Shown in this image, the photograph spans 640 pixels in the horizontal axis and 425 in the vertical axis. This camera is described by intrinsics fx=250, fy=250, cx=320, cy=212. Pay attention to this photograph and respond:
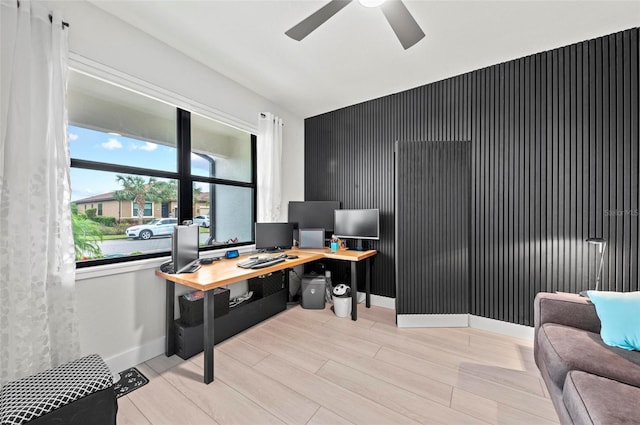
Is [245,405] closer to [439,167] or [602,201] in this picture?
[439,167]

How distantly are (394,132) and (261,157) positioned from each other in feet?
5.69

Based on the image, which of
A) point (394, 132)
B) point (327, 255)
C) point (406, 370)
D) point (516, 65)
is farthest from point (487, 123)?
point (406, 370)

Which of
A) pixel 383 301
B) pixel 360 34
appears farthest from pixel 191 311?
pixel 360 34

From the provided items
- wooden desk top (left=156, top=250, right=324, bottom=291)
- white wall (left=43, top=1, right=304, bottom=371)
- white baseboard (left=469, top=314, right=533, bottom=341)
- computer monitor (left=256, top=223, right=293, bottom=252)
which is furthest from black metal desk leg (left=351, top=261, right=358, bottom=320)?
white wall (left=43, top=1, right=304, bottom=371)

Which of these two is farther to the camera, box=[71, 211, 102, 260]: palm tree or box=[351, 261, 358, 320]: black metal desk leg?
box=[351, 261, 358, 320]: black metal desk leg

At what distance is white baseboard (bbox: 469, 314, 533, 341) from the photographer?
240 centimetres

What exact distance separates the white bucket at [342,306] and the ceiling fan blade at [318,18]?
8.32 feet

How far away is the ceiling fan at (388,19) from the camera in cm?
145

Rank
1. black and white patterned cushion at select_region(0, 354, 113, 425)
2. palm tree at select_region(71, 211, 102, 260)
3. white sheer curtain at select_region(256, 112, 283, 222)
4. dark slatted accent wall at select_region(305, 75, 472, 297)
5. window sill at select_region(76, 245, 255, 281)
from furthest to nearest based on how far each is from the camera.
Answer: white sheer curtain at select_region(256, 112, 283, 222)
dark slatted accent wall at select_region(305, 75, 472, 297)
palm tree at select_region(71, 211, 102, 260)
window sill at select_region(76, 245, 255, 281)
black and white patterned cushion at select_region(0, 354, 113, 425)

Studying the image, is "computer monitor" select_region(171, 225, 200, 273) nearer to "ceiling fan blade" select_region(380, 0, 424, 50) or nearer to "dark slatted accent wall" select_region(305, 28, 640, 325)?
"ceiling fan blade" select_region(380, 0, 424, 50)

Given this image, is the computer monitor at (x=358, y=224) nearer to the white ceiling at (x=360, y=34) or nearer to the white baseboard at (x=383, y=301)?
the white baseboard at (x=383, y=301)

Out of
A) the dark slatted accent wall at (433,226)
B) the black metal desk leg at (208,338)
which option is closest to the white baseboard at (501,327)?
the dark slatted accent wall at (433,226)

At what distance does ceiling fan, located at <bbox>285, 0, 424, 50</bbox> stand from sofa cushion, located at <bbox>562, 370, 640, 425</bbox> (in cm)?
206

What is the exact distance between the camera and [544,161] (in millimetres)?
2346
